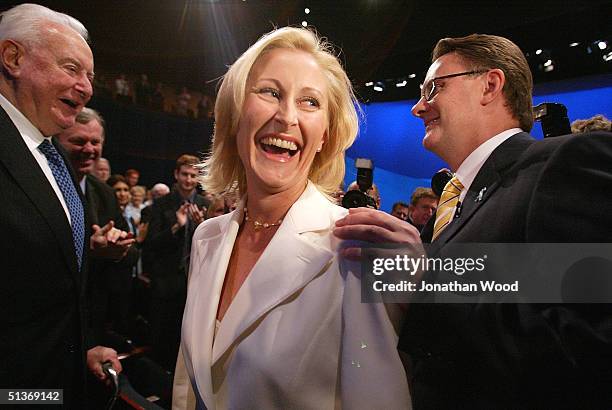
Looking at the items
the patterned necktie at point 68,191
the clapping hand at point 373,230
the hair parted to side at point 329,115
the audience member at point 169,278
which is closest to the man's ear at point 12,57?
the patterned necktie at point 68,191

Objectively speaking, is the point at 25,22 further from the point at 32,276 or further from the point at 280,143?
the point at 280,143

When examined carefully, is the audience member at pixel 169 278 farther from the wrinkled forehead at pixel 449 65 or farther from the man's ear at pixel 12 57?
the wrinkled forehead at pixel 449 65

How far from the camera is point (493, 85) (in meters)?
1.62

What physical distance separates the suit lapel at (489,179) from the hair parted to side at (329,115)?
1.41 ft

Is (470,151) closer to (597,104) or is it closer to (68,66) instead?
(68,66)

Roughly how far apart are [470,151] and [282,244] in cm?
90

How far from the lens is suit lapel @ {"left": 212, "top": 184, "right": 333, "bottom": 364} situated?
1079 millimetres

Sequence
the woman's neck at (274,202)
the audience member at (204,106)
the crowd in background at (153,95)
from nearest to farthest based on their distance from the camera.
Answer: the woman's neck at (274,202)
the crowd in background at (153,95)
the audience member at (204,106)

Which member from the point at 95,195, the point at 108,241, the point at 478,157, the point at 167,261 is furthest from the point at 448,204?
the point at 167,261

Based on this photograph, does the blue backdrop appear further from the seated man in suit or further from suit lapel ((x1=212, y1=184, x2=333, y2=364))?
suit lapel ((x1=212, y1=184, x2=333, y2=364))

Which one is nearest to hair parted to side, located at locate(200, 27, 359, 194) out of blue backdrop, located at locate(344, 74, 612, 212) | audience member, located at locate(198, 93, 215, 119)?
blue backdrop, located at locate(344, 74, 612, 212)

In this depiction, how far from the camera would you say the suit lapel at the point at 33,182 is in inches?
55.8

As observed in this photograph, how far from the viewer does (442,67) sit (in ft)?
5.69

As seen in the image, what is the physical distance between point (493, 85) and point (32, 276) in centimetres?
185
